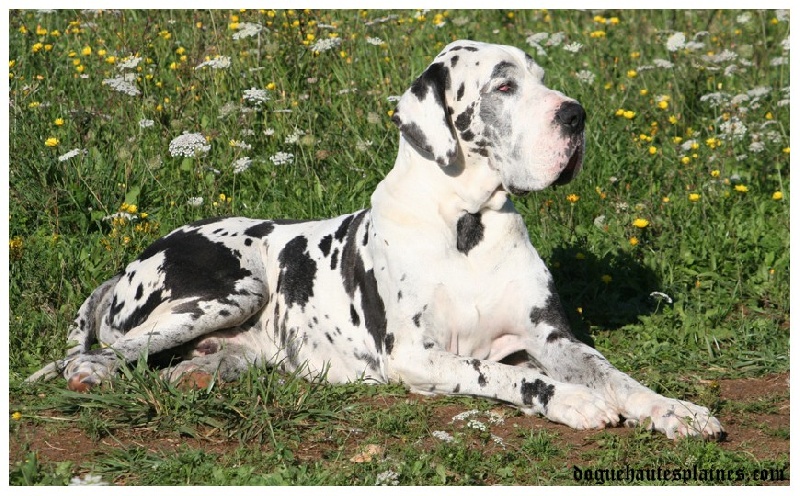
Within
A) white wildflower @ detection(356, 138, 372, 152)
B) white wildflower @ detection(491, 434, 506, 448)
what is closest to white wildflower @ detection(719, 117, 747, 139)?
white wildflower @ detection(356, 138, 372, 152)

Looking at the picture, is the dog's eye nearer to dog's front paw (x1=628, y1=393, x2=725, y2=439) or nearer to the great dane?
the great dane

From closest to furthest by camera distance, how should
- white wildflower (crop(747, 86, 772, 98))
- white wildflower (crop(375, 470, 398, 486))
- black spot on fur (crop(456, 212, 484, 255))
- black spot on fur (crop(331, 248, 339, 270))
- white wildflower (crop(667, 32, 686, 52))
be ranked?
white wildflower (crop(375, 470, 398, 486)) < black spot on fur (crop(456, 212, 484, 255)) < black spot on fur (crop(331, 248, 339, 270)) < white wildflower (crop(747, 86, 772, 98)) < white wildflower (crop(667, 32, 686, 52))

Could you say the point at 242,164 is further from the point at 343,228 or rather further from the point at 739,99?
the point at 739,99

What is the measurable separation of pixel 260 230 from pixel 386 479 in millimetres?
2367

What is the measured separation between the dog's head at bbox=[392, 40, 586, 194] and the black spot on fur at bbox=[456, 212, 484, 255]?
0.26m

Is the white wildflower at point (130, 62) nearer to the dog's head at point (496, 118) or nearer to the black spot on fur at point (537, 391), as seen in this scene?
the dog's head at point (496, 118)

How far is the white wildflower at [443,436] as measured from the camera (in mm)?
4491

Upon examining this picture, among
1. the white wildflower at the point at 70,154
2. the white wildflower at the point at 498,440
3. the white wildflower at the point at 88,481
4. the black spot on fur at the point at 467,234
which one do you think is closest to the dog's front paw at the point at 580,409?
the white wildflower at the point at 498,440

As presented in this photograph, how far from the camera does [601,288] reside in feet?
21.5

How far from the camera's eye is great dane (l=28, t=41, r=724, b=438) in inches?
192

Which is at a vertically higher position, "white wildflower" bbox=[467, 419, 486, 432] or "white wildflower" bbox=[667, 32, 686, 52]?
"white wildflower" bbox=[667, 32, 686, 52]

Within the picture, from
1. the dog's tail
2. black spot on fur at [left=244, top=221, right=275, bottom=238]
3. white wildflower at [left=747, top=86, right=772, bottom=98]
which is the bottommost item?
the dog's tail

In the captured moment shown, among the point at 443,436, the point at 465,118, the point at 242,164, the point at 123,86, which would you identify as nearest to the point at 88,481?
the point at 443,436

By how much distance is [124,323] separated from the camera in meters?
5.86
